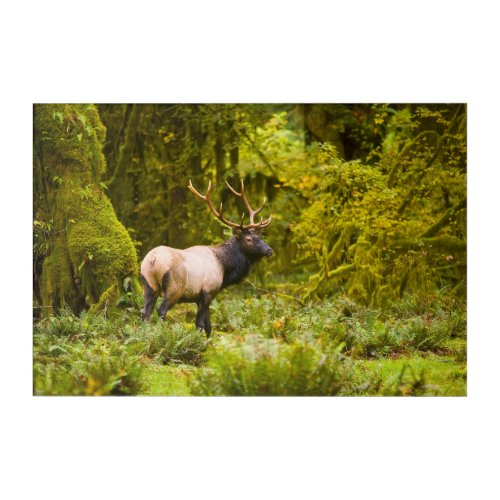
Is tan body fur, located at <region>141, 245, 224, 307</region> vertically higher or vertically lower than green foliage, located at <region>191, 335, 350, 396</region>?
higher

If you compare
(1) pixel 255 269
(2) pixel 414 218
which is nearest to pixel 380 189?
(2) pixel 414 218

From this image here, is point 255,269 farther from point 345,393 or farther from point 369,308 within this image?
point 345,393

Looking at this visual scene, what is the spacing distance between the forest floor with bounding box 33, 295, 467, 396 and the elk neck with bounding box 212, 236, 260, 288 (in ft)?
1.37

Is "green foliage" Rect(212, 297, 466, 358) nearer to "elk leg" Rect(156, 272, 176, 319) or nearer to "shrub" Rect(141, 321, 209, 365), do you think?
"shrub" Rect(141, 321, 209, 365)

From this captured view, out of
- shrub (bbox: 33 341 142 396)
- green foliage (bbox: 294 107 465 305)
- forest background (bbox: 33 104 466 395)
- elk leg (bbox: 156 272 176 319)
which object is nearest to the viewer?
shrub (bbox: 33 341 142 396)

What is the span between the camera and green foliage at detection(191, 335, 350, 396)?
7809mm

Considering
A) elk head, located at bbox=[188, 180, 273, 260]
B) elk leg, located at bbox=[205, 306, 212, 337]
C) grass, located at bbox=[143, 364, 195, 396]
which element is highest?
elk head, located at bbox=[188, 180, 273, 260]

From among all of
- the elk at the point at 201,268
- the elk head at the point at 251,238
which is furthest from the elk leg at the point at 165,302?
the elk head at the point at 251,238

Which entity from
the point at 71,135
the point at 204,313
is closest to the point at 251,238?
the point at 204,313

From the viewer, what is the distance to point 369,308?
31.6 ft

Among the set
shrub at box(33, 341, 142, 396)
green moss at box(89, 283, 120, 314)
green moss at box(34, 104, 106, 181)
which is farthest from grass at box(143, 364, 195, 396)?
green moss at box(34, 104, 106, 181)

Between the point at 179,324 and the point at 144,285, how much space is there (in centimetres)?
59

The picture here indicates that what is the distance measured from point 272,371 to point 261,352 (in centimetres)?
21

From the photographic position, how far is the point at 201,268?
900 cm
